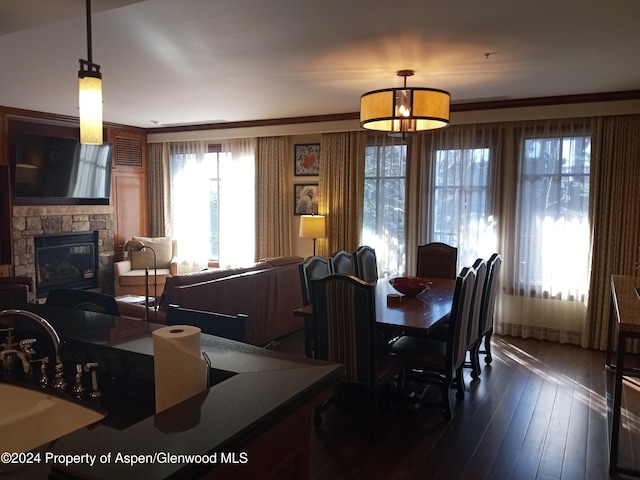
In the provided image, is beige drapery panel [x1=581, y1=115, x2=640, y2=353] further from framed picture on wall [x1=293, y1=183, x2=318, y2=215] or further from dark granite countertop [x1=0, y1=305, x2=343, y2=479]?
dark granite countertop [x1=0, y1=305, x2=343, y2=479]

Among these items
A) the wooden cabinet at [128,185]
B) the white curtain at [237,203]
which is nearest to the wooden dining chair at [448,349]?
the white curtain at [237,203]

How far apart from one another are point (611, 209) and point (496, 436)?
116 inches

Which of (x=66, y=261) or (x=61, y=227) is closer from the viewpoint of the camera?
(x=61, y=227)

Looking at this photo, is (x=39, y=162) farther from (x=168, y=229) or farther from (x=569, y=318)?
(x=569, y=318)

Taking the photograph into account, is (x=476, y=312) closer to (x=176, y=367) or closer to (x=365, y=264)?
(x=365, y=264)

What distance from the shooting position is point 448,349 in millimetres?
3242

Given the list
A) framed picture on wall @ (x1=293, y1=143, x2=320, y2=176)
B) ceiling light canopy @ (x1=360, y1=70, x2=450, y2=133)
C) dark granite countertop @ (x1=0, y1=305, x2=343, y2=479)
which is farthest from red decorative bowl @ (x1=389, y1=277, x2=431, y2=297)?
framed picture on wall @ (x1=293, y1=143, x2=320, y2=176)

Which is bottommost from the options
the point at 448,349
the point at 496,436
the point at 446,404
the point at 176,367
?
the point at 496,436

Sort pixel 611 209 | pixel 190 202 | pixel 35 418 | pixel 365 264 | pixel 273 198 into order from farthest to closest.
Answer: pixel 190 202, pixel 273 198, pixel 611 209, pixel 365 264, pixel 35 418

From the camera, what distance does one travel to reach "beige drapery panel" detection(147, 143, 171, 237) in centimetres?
770

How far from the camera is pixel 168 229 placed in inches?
306

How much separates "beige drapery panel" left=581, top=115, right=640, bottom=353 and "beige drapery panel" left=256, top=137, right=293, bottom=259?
3.72 m

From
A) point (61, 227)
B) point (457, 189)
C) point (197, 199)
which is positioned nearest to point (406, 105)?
point (457, 189)

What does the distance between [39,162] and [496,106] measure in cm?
556
